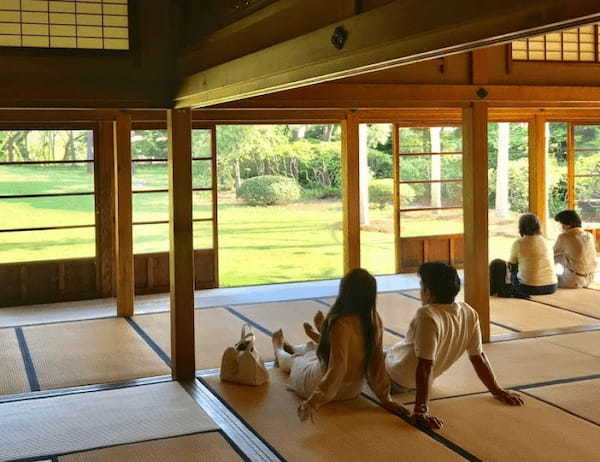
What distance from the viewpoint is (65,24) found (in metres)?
5.34

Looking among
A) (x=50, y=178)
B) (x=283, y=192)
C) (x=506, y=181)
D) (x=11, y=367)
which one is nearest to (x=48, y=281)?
(x=50, y=178)

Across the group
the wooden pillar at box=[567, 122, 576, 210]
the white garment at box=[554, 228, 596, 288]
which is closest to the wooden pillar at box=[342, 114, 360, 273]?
the white garment at box=[554, 228, 596, 288]

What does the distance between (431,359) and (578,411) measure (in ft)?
3.10

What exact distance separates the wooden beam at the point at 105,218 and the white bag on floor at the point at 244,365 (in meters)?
3.78

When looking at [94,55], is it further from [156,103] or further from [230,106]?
[230,106]

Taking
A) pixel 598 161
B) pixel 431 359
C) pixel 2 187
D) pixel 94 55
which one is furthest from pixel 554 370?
pixel 598 161

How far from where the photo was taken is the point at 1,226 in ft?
28.8

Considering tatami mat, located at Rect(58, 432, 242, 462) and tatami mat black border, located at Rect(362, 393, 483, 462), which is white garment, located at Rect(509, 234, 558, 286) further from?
tatami mat, located at Rect(58, 432, 242, 462)

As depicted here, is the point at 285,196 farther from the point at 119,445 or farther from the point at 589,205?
the point at 119,445

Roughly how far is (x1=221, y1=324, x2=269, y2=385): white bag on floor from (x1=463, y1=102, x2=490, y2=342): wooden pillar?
2.01 meters

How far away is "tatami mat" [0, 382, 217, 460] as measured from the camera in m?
4.21

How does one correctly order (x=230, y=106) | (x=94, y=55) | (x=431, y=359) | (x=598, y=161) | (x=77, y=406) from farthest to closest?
(x=598, y=161)
(x=230, y=106)
(x=94, y=55)
(x=77, y=406)
(x=431, y=359)

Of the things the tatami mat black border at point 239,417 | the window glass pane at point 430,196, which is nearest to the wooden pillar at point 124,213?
the tatami mat black border at point 239,417

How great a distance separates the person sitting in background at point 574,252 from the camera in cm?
841
